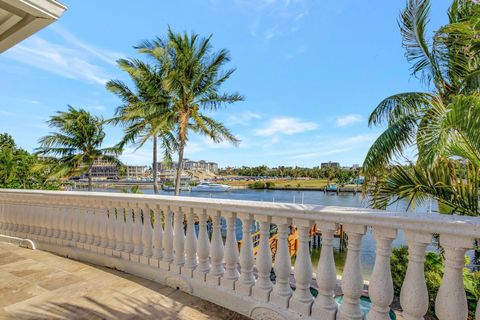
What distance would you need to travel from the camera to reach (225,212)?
2.21 metres

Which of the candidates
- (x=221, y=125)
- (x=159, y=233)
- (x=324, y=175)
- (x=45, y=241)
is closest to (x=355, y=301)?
(x=159, y=233)

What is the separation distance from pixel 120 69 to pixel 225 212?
1723 cm

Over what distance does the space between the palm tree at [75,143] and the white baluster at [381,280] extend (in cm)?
2105

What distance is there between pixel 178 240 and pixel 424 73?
9.16 meters

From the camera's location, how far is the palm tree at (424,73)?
219 inches

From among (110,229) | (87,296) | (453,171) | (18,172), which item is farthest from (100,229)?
(18,172)

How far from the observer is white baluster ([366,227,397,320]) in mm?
1456

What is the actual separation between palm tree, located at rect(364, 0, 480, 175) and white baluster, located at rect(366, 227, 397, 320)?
3.80 meters

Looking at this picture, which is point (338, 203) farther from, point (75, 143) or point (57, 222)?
point (57, 222)

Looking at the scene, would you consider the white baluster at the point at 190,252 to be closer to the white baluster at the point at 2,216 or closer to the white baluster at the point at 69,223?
the white baluster at the point at 69,223

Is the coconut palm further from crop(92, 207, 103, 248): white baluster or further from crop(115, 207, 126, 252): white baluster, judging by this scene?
crop(92, 207, 103, 248): white baluster

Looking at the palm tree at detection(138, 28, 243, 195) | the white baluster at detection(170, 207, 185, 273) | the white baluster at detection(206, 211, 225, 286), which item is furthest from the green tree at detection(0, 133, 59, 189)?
the white baluster at detection(206, 211, 225, 286)

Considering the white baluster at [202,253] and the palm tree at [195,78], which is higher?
the palm tree at [195,78]

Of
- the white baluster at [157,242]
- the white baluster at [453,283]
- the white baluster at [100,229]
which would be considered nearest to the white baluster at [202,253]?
the white baluster at [157,242]
